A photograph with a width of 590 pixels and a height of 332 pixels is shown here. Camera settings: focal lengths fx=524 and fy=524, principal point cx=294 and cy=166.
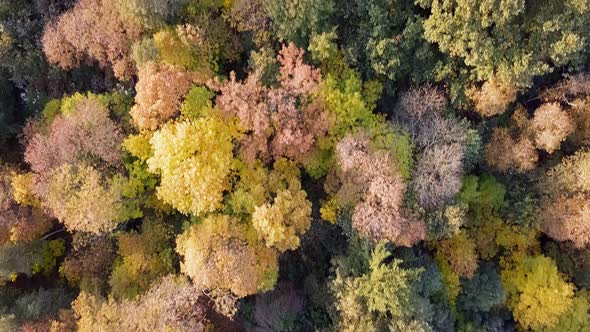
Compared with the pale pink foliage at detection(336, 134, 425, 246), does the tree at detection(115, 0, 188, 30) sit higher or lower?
higher

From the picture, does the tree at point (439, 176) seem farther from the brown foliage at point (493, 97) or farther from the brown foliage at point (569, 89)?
the brown foliage at point (569, 89)

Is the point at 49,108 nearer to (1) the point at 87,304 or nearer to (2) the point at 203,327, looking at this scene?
(1) the point at 87,304

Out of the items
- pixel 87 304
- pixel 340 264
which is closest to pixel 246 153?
pixel 340 264

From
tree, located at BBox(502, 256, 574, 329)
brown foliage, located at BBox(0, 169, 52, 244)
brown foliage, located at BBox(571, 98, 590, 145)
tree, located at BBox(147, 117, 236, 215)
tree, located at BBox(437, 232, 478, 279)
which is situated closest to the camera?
tree, located at BBox(147, 117, 236, 215)

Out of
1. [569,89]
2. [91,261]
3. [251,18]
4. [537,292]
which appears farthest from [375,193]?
[91,261]

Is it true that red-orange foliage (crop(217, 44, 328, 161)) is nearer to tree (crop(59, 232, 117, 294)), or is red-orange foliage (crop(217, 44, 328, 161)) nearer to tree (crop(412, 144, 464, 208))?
tree (crop(412, 144, 464, 208))

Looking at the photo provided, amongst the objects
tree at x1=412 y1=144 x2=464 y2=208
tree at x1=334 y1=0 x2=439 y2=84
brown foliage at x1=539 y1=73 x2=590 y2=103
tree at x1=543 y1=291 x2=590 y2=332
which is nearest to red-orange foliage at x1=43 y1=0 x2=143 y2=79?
tree at x1=334 y1=0 x2=439 y2=84
